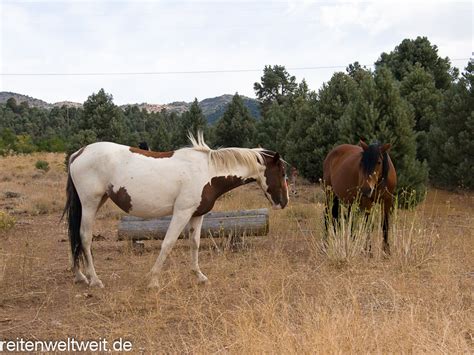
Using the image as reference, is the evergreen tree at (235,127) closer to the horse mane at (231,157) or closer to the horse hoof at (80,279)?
the horse mane at (231,157)

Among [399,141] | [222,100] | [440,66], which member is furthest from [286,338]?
[222,100]

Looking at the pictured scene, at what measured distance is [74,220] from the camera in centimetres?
640

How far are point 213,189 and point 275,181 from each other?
2.73 feet

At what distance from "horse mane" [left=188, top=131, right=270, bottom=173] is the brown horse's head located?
0.11 m

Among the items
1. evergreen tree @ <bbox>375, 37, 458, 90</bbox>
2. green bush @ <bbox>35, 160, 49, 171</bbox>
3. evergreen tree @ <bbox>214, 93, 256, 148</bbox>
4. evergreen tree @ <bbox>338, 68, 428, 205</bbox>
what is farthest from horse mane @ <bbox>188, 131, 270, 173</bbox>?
green bush @ <bbox>35, 160, 49, 171</bbox>

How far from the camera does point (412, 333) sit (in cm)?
353

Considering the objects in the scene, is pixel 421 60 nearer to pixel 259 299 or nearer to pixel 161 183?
A: pixel 161 183

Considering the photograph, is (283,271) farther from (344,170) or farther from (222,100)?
(222,100)

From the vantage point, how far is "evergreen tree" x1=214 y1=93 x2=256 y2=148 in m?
25.3

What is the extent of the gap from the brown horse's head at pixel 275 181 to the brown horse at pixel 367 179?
44.8 inches

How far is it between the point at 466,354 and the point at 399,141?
9.85 meters

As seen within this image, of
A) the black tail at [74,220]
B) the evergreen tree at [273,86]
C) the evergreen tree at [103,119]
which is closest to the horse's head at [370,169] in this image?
the black tail at [74,220]

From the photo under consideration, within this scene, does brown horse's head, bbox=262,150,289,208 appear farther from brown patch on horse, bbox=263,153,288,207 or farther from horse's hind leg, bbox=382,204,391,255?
horse's hind leg, bbox=382,204,391,255

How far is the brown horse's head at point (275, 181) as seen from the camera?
6.45 m
